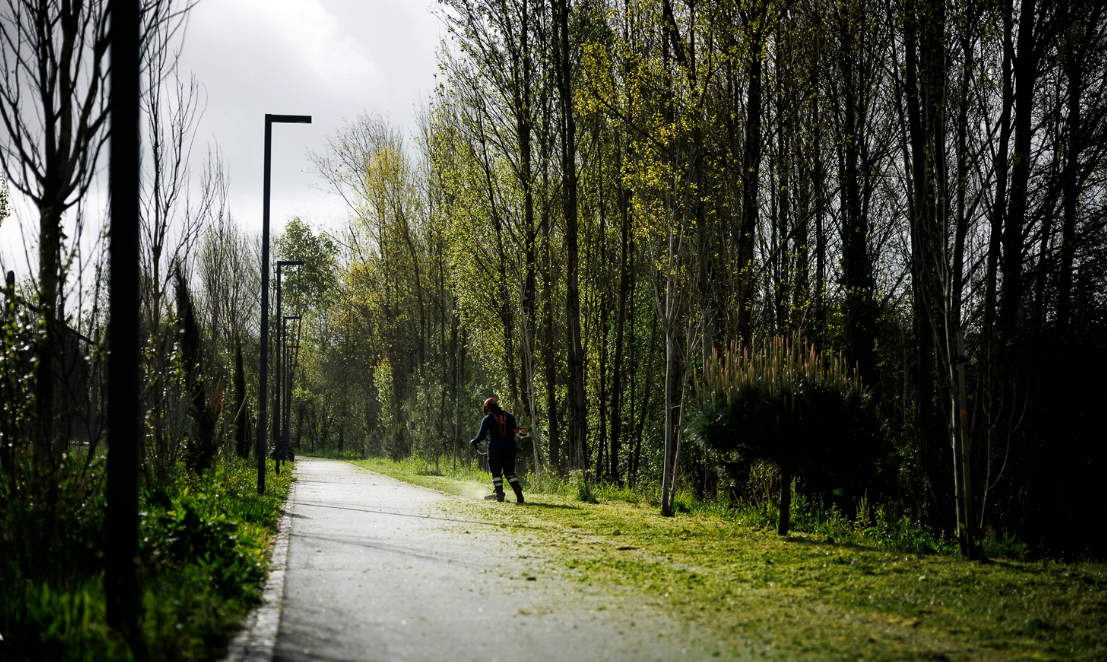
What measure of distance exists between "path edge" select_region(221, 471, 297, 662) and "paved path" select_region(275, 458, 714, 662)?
0.24 ft

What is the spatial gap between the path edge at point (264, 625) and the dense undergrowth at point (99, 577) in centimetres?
8

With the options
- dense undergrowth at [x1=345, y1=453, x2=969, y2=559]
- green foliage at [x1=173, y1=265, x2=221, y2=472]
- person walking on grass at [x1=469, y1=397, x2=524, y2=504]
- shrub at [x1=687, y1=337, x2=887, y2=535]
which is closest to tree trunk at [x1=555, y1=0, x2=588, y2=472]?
dense undergrowth at [x1=345, y1=453, x2=969, y2=559]

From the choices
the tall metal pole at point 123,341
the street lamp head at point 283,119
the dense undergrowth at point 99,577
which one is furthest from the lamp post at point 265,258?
the tall metal pole at point 123,341

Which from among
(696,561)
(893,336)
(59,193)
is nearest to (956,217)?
(696,561)

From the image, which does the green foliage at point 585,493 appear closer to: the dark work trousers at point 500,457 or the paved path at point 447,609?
the dark work trousers at point 500,457

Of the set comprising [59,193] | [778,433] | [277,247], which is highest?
[277,247]

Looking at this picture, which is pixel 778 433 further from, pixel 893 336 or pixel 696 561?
pixel 893 336

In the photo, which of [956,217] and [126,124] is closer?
[126,124]

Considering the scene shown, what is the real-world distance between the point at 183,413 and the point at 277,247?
45.8 meters

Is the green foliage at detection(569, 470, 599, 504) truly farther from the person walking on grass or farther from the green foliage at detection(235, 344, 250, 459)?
the green foliage at detection(235, 344, 250, 459)

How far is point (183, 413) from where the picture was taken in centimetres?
1566

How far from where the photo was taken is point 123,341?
17.0ft

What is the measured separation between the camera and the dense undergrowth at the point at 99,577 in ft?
16.6

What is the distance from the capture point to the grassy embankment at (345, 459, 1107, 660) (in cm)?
591
